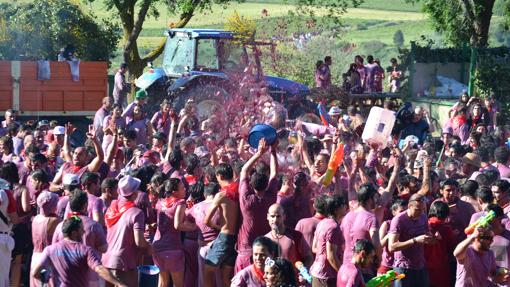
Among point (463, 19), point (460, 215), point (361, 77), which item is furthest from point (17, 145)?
point (463, 19)

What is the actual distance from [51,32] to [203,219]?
63.3 ft

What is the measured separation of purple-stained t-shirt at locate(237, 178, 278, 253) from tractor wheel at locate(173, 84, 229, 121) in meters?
11.3

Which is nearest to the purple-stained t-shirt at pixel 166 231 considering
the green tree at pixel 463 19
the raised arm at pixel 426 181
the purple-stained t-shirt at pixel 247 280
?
the raised arm at pixel 426 181

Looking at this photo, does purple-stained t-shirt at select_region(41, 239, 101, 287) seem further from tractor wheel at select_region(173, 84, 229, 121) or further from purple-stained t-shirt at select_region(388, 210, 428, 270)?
tractor wheel at select_region(173, 84, 229, 121)

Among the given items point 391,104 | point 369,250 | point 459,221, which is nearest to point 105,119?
point 391,104

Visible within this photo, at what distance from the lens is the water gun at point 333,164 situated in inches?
442

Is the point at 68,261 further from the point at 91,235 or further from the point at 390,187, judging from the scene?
the point at 390,187

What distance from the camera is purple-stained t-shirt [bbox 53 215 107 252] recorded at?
970 cm

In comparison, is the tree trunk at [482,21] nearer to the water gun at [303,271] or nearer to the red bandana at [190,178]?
the red bandana at [190,178]

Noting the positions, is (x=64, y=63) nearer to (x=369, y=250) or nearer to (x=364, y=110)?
(x=364, y=110)

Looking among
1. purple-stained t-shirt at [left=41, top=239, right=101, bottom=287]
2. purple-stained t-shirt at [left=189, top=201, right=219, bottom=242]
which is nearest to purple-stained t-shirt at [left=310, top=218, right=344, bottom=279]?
purple-stained t-shirt at [left=189, top=201, right=219, bottom=242]

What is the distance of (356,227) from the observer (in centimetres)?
1001

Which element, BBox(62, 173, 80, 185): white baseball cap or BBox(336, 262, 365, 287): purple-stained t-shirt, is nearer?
BBox(336, 262, 365, 287): purple-stained t-shirt

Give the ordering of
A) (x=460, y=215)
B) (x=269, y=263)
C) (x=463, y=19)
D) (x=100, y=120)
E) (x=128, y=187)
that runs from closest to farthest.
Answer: (x=269, y=263), (x=128, y=187), (x=460, y=215), (x=100, y=120), (x=463, y=19)
